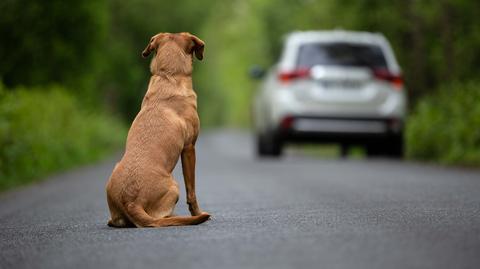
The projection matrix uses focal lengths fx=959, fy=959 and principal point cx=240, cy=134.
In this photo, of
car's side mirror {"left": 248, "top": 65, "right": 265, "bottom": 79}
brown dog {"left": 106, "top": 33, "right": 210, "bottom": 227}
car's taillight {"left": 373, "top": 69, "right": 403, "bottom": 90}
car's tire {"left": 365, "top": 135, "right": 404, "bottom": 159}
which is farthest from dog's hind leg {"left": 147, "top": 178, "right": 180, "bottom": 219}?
car's side mirror {"left": 248, "top": 65, "right": 265, "bottom": 79}

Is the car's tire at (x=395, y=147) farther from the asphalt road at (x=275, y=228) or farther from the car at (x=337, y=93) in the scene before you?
the asphalt road at (x=275, y=228)

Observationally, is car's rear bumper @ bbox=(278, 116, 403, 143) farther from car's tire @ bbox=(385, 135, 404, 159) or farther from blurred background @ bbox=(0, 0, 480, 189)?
blurred background @ bbox=(0, 0, 480, 189)

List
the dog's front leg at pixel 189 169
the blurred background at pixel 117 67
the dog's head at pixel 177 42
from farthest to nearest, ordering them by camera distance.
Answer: the blurred background at pixel 117 67 < the dog's head at pixel 177 42 < the dog's front leg at pixel 189 169

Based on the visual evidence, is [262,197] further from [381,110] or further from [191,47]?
[381,110]

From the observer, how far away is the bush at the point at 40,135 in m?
13.0

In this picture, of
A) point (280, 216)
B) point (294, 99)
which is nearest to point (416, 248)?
point (280, 216)

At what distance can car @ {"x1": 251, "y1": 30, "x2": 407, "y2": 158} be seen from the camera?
15367 millimetres

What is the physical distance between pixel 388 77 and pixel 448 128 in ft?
4.16

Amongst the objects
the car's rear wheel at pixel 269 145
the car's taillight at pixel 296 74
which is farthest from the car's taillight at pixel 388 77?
the car's rear wheel at pixel 269 145

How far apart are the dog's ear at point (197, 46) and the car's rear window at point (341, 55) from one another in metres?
7.62

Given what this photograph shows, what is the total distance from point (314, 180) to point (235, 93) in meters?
111

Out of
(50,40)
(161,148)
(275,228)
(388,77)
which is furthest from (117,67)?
(275,228)

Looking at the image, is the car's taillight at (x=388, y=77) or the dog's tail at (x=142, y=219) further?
the car's taillight at (x=388, y=77)

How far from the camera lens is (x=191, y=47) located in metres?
7.85
